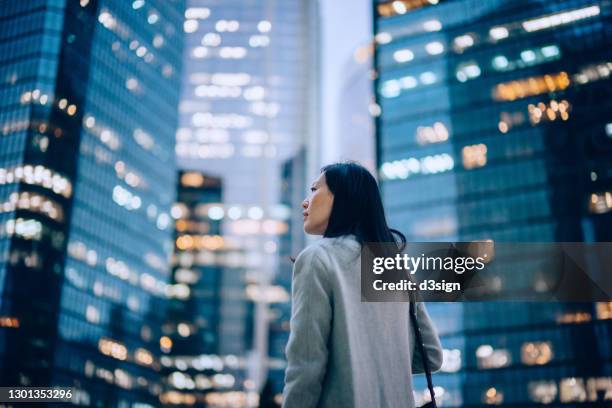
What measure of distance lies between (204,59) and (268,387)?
9354 cm

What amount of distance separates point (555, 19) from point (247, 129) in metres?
77.1

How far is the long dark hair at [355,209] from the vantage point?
9.40ft

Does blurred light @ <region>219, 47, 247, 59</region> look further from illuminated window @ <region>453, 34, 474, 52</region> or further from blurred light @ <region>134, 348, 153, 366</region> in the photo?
illuminated window @ <region>453, 34, 474, 52</region>

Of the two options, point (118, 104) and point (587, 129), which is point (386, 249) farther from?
point (118, 104)

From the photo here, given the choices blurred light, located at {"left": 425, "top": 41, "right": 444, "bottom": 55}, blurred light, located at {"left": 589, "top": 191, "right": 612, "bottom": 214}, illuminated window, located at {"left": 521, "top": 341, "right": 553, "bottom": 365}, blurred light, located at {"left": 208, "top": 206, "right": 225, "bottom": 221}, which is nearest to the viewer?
blurred light, located at {"left": 589, "top": 191, "right": 612, "bottom": 214}

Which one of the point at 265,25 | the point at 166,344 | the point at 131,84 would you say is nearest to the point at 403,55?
the point at 131,84

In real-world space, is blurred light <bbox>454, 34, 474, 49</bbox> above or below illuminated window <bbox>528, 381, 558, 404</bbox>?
above

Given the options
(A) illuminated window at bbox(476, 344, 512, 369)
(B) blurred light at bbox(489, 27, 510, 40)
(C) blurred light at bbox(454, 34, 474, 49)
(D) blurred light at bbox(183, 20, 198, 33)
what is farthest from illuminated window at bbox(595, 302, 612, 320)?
(D) blurred light at bbox(183, 20, 198, 33)

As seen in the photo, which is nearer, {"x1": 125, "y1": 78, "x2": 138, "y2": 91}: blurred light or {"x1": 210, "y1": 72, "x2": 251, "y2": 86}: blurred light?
{"x1": 125, "y1": 78, "x2": 138, "y2": 91}: blurred light

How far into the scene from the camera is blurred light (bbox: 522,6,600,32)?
179 feet

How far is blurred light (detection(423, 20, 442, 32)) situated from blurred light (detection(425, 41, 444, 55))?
1.76 m

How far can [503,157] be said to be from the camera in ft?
210

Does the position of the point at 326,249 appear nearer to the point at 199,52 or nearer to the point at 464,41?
the point at 464,41

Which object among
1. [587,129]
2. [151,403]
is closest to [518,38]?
[587,129]
